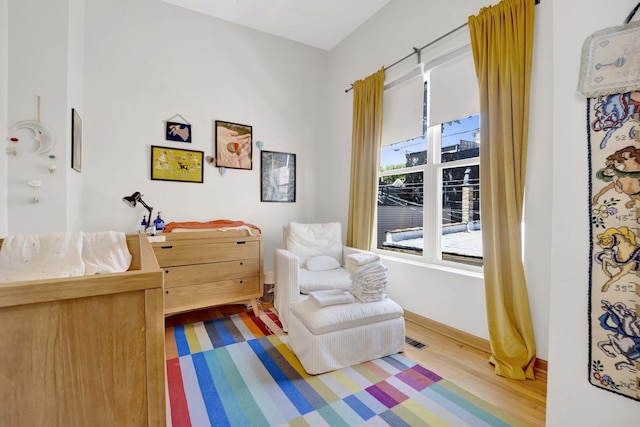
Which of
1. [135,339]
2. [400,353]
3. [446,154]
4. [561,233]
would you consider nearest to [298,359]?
[400,353]

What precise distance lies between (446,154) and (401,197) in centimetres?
61

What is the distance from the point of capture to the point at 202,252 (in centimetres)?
237

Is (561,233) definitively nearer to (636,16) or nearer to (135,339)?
(636,16)

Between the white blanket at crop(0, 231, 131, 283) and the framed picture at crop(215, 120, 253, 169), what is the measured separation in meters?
1.75

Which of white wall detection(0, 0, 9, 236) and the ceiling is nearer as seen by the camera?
white wall detection(0, 0, 9, 236)

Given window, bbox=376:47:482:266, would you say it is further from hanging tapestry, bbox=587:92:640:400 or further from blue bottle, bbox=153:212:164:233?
blue bottle, bbox=153:212:164:233

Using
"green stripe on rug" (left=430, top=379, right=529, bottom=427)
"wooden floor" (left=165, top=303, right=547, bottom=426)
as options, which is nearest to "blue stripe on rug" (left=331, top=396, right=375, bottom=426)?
"green stripe on rug" (left=430, top=379, right=529, bottom=427)

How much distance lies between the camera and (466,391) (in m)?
1.54

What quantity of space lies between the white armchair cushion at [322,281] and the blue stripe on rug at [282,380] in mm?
563

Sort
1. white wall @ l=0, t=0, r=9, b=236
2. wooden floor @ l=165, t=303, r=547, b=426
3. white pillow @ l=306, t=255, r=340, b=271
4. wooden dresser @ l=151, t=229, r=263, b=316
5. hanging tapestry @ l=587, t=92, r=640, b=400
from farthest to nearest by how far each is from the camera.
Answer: white pillow @ l=306, t=255, r=340, b=271 < wooden dresser @ l=151, t=229, r=263, b=316 < white wall @ l=0, t=0, r=9, b=236 < wooden floor @ l=165, t=303, r=547, b=426 < hanging tapestry @ l=587, t=92, r=640, b=400

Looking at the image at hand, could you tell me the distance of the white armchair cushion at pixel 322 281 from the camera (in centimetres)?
233

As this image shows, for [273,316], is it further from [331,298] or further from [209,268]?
[331,298]

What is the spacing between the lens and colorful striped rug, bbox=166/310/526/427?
4.42ft

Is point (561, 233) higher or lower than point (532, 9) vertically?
lower
